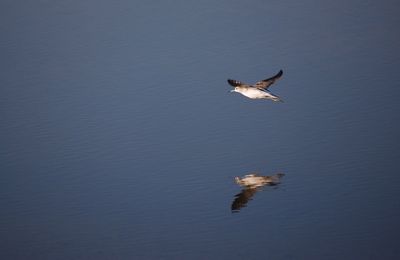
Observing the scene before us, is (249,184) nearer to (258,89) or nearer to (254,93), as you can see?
(258,89)

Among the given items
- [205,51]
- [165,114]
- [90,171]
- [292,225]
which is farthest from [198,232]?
[205,51]

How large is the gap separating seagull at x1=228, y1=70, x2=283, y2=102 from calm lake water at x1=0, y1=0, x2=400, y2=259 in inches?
25.3

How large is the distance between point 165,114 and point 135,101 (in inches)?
49.9

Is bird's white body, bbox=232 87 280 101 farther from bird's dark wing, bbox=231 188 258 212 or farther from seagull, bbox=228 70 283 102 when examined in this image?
bird's dark wing, bbox=231 188 258 212

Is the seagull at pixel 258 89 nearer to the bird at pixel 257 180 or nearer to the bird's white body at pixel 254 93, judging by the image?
the bird's white body at pixel 254 93

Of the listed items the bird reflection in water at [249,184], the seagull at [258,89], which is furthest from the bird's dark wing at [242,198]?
the seagull at [258,89]

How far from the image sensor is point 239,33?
26875 mm

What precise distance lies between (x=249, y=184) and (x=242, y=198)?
517mm

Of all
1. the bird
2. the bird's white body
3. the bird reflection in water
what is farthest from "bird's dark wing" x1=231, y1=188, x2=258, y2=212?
the bird's white body

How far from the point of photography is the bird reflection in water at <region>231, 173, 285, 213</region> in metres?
18.5

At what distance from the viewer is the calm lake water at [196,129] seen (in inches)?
691

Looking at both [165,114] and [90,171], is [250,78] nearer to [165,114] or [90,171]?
[165,114]

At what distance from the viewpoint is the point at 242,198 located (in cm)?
1867

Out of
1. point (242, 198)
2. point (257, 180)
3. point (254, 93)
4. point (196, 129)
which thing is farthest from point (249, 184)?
point (254, 93)
